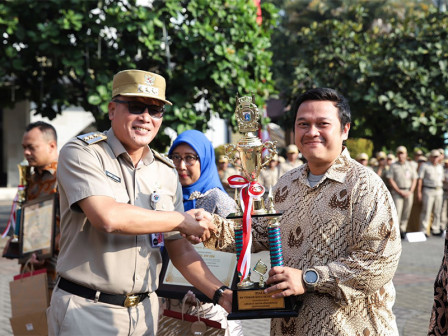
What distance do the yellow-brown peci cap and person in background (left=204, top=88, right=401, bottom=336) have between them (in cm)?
71

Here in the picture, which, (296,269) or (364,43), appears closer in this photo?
(296,269)

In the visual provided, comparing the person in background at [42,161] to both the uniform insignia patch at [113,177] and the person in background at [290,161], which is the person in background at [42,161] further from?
the person in background at [290,161]

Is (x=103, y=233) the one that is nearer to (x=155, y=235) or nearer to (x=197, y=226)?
(x=155, y=235)

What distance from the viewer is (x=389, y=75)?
720 inches

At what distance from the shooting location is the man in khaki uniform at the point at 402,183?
15.9 meters

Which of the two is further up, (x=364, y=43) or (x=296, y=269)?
(x=364, y=43)

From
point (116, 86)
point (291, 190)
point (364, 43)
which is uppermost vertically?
point (364, 43)

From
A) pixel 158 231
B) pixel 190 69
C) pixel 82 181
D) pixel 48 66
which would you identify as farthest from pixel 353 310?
pixel 48 66

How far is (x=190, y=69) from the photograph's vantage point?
10094 mm

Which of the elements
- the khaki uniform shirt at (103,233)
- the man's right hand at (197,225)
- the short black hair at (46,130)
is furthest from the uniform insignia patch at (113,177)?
the short black hair at (46,130)

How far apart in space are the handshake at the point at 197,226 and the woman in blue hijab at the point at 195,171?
4.19ft

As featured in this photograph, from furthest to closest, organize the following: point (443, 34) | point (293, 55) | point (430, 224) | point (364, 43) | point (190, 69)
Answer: point (293, 55) → point (364, 43) → point (443, 34) → point (430, 224) → point (190, 69)

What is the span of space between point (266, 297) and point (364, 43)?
18.1 meters

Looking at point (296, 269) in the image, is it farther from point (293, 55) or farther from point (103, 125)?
point (293, 55)
